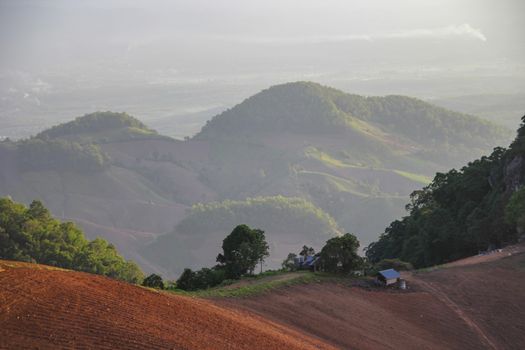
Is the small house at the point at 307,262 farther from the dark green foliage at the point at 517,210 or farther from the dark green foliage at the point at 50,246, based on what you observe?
the dark green foliage at the point at 50,246

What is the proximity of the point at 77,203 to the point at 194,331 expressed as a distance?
340 feet

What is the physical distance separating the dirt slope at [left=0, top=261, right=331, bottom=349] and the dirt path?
8.02m

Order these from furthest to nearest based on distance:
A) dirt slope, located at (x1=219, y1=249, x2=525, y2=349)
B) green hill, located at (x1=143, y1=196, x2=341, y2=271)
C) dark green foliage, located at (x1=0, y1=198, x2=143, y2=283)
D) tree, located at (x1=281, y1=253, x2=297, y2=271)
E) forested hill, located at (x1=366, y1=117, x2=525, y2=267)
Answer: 1. green hill, located at (x1=143, y1=196, x2=341, y2=271)
2. dark green foliage, located at (x1=0, y1=198, x2=143, y2=283)
3. forested hill, located at (x1=366, y1=117, x2=525, y2=267)
4. tree, located at (x1=281, y1=253, x2=297, y2=271)
5. dirt slope, located at (x1=219, y1=249, x2=525, y2=349)

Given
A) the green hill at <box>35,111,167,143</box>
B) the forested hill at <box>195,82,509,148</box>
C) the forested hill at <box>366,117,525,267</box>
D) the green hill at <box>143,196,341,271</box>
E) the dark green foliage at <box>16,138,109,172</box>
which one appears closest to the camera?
the forested hill at <box>366,117,525,267</box>

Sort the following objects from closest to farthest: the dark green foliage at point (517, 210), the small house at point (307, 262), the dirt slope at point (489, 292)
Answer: the dirt slope at point (489, 292), the small house at point (307, 262), the dark green foliage at point (517, 210)

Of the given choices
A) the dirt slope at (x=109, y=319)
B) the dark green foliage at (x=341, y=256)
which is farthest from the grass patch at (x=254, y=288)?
the dirt slope at (x=109, y=319)

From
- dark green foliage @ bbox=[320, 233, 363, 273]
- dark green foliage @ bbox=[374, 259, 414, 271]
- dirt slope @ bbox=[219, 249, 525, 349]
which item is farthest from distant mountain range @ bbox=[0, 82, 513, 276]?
dirt slope @ bbox=[219, 249, 525, 349]

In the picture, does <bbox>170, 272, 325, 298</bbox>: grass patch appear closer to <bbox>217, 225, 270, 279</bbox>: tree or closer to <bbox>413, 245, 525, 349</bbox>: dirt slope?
<bbox>217, 225, 270, 279</bbox>: tree

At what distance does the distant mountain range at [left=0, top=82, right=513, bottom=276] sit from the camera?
109 metres

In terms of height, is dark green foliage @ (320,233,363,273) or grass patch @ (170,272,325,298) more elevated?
dark green foliage @ (320,233,363,273)

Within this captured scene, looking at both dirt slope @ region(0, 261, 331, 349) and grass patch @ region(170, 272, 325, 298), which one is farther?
grass patch @ region(170, 272, 325, 298)

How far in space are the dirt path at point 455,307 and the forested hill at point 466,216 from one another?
8.50m

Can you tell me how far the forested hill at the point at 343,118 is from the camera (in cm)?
15875

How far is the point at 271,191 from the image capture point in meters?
132
